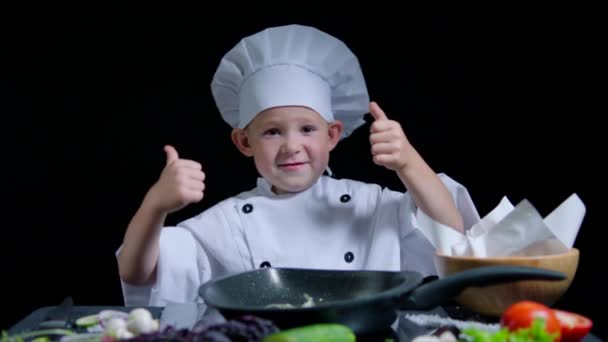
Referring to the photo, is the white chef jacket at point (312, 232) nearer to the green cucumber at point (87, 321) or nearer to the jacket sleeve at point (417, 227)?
the jacket sleeve at point (417, 227)

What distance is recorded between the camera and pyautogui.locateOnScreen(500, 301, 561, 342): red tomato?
1081 mm

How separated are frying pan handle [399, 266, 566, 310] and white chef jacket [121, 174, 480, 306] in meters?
0.54

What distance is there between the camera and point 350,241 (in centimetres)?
175

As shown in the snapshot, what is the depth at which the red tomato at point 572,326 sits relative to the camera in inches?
44.2

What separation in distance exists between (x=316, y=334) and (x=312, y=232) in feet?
2.43

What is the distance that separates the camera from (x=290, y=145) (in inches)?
65.8

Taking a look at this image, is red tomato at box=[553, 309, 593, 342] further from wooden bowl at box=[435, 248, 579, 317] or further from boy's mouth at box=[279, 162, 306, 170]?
boy's mouth at box=[279, 162, 306, 170]

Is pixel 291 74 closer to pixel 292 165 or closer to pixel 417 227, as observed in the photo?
pixel 292 165

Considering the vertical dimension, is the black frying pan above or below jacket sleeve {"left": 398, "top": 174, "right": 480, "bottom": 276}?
below

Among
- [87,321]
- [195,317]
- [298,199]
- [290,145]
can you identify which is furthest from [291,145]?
[87,321]

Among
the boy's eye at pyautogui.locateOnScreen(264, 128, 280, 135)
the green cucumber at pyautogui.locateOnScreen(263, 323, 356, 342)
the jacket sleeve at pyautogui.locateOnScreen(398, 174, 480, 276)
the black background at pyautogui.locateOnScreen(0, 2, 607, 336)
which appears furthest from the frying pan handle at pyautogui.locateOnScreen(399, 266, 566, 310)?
the black background at pyautogui.locateOnScreen(0, 2, 607, 336)

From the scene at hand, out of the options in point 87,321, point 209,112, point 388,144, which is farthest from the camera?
point 209,112

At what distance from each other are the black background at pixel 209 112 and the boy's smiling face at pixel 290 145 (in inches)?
21.5

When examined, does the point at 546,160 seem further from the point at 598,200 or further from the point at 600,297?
the point at 600,297
